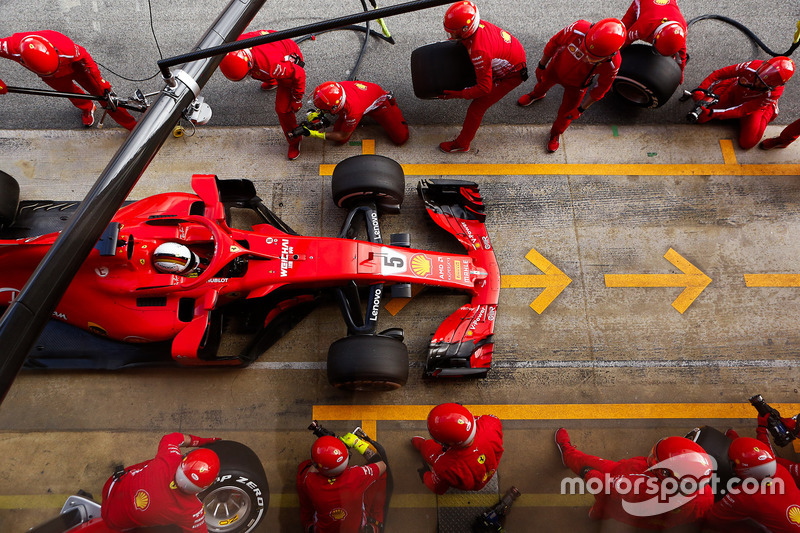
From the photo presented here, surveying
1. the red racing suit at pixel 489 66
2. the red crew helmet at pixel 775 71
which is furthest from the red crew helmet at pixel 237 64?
the red crew helmet at pixel 775 71

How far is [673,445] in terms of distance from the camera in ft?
11.4

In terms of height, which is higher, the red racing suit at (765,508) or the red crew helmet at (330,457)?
the red crew helmet at (330,457)

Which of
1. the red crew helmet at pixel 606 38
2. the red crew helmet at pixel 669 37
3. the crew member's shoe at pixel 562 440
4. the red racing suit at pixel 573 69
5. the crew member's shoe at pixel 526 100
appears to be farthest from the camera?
the crew member's shoe at pixel 526 100

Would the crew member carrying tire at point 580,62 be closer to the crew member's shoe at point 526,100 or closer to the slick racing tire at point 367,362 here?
the crew member's shoe at point 526,100

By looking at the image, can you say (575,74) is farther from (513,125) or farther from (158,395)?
(158,395)

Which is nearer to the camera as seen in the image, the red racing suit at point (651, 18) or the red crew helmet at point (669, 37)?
the red crew helmet at point (669, 37)

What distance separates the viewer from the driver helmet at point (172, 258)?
394 centimetres

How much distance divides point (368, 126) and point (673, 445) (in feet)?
15.0

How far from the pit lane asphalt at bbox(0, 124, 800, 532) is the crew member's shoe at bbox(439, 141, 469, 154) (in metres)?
0.09

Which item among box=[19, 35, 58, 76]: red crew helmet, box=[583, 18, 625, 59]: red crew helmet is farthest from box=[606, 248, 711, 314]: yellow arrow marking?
box=[19, 35, 58, 76]: red crew helmet

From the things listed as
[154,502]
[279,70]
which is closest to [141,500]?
[154,502]

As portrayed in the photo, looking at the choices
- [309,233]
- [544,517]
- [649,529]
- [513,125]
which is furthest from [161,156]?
[649,529]

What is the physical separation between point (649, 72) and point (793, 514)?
433 centimetres

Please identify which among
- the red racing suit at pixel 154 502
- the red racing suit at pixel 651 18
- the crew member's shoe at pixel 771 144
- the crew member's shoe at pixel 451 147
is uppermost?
the red racing suit at pixel 651 18
